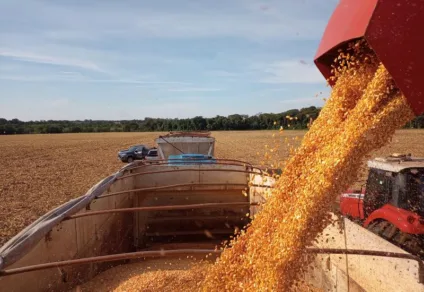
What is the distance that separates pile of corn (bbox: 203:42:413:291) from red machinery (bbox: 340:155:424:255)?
2.22 metres

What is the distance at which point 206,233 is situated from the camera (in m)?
6.39

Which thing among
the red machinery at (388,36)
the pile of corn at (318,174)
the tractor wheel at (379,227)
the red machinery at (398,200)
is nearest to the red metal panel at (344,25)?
the red machinery at (388,36)

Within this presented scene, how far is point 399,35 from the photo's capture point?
2.33 meters

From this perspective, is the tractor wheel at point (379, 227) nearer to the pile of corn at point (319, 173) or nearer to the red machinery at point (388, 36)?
the red machinery at point (388, 36)

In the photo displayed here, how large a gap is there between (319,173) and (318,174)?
11 mm

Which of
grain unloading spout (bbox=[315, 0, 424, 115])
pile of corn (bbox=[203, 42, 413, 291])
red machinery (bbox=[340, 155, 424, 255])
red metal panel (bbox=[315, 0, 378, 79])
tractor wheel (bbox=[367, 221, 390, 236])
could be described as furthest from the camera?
tractor wheel (bbox=[367, 221, 390, 236])

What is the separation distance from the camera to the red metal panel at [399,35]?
2330mm

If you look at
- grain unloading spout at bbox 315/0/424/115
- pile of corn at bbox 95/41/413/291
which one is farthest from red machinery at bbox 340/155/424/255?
grain unloading spout at bbox 315/0/424/115

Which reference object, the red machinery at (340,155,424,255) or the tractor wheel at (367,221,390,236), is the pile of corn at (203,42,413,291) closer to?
the red machinery at (340,155,424,255)

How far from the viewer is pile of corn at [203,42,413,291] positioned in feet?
9.07

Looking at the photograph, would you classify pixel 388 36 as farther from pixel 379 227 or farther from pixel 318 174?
pixel 379 227

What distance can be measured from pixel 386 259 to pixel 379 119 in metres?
0.99

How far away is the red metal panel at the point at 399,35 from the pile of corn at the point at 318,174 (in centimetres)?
35

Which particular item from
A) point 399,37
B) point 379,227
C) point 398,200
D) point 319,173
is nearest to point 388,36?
point 399,37
